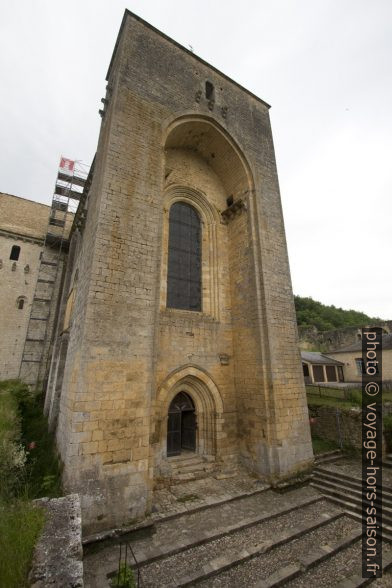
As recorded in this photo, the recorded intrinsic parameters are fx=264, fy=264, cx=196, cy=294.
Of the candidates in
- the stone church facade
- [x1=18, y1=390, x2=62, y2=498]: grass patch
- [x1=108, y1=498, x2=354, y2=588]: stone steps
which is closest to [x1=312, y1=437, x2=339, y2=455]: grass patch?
the stone church facade

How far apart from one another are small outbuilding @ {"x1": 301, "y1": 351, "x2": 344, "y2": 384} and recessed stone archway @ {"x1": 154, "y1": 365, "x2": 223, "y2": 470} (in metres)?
15.4

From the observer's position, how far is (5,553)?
2.11 metres

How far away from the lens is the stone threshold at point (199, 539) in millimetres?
3818

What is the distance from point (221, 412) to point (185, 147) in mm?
8962

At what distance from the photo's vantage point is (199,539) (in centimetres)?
420

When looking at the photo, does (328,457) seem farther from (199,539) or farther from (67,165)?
(67,165)

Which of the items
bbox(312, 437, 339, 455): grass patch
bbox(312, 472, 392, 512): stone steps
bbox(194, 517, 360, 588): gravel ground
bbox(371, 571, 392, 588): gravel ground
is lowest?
bbox(371, 571, 392, 588): gravel ground

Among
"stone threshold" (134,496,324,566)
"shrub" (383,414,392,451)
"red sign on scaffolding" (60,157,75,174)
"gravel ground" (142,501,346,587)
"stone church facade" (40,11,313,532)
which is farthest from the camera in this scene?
"red sign on scaffolding" (60,157,75,174)

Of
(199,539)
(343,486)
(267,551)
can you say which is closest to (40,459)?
(199,539)

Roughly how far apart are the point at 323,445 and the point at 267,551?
Result: 556 centimetres

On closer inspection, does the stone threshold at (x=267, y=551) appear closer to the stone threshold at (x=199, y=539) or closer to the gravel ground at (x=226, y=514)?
the stone threshold at (x=199, y=539)

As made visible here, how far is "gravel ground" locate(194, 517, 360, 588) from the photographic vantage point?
3.52 m

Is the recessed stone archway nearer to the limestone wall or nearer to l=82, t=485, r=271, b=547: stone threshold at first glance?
l=82, t=485, r=271, b=547: stone threshold

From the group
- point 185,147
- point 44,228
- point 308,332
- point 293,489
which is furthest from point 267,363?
point 308,332
